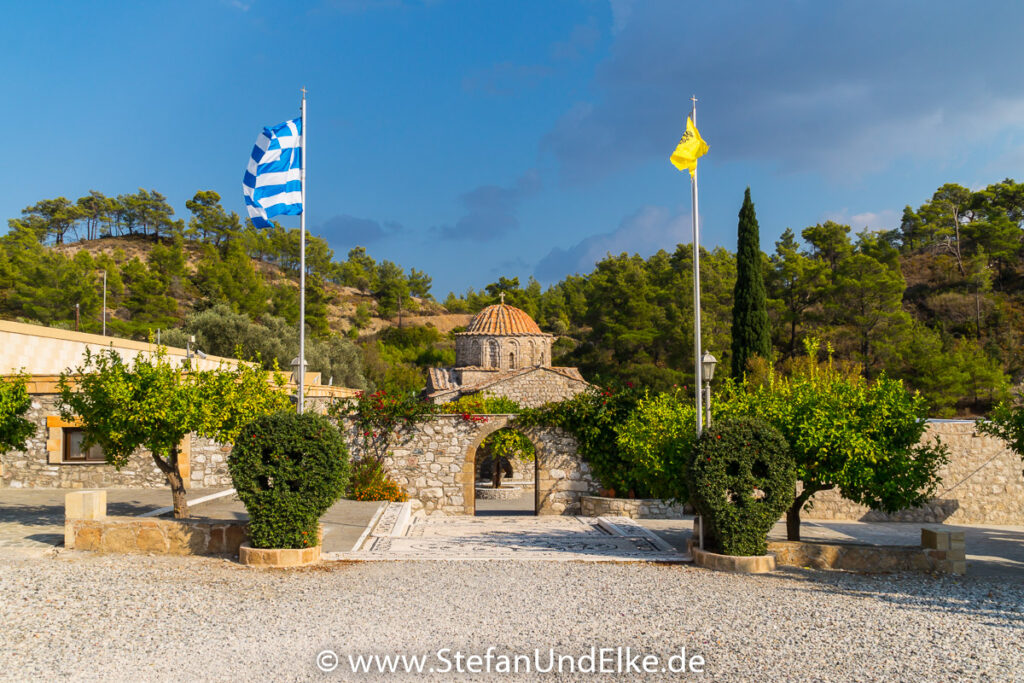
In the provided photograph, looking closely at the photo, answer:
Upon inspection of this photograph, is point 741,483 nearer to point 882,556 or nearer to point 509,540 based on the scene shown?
point 882,556

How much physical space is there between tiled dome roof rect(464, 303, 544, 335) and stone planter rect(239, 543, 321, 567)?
34.3 meters

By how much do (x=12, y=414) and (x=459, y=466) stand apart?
893 cm

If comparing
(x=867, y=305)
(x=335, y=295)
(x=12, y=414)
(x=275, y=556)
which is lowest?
(x=275, y=556)

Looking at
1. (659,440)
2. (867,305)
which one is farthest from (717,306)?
(659,440)

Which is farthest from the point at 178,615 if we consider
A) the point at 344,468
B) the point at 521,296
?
the point at 521,296

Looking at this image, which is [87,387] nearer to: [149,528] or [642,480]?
[149,528]

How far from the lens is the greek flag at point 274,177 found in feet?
39.1

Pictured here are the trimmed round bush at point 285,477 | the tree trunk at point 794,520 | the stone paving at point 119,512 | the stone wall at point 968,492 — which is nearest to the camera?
the trimmed round bush at point 285,477

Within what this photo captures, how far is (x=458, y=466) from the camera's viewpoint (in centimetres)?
1739

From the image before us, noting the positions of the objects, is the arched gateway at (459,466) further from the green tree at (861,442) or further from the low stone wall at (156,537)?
the low stone wall at (156,537)

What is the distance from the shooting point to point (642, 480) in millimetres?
16391

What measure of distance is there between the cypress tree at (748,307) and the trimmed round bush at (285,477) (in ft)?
104

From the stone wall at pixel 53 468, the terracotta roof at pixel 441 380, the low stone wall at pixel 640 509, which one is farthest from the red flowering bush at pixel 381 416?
the terracotta roof at pixel 441 380

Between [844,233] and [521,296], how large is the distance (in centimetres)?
4097
